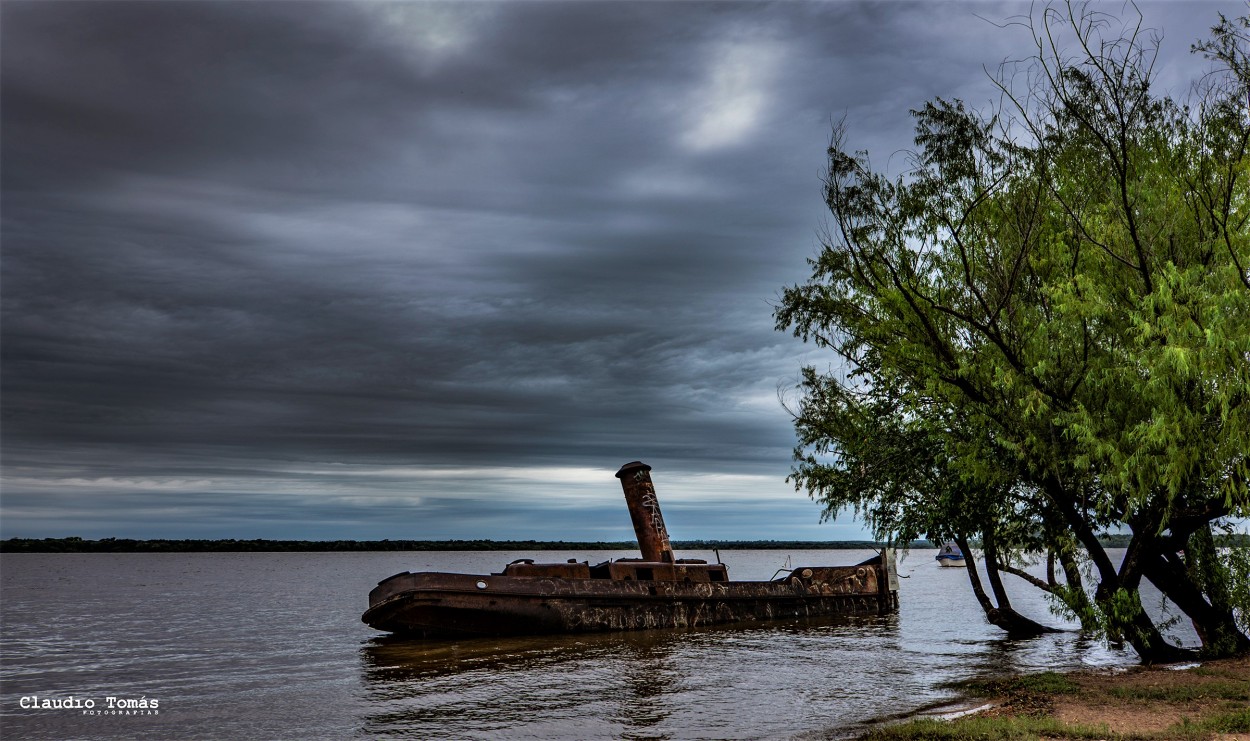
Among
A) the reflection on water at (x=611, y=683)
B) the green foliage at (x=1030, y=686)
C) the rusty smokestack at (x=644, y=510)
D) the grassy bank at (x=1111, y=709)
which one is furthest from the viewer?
the rusty smokestack at (x=644, y=510)

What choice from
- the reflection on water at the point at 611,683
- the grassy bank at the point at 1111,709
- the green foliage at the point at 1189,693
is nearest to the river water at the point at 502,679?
the reflection on water at the point at 611,683

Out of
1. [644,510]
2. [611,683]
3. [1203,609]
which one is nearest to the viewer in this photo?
[1203,609]

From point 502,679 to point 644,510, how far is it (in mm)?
13563

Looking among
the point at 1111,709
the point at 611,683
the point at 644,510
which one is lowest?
the point at 611,683

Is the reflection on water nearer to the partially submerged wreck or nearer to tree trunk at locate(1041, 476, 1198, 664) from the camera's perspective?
the partially submerged wreck

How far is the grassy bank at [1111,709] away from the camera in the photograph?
10156mm

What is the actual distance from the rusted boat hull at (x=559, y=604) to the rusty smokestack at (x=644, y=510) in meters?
2.41

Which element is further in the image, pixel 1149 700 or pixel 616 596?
pixel 616 596

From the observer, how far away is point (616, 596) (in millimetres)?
28188

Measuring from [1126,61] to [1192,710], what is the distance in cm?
940

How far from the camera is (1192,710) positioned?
37.6 feet

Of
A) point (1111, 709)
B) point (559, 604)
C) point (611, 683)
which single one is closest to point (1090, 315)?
point (1111, 709)

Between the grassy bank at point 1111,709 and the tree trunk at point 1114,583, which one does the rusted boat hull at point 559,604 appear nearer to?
the grassy bank at point 1111,709

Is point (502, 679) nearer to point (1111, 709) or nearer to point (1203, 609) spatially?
point (1111, 709)
